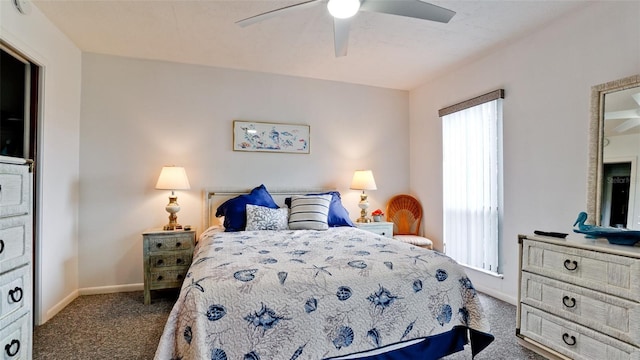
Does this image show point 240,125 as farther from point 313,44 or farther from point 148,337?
point 148,337

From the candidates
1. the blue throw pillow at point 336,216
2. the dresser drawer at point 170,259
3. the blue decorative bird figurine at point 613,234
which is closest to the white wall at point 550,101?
the blue decorative bird figurine at point 613,234

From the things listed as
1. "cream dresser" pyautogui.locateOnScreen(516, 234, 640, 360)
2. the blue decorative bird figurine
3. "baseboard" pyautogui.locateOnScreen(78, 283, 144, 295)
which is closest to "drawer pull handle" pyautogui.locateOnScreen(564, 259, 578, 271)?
"cream dresser" pyautogui.locateOnScreen(516, 234, 640, 360)

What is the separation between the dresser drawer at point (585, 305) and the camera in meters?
1.69

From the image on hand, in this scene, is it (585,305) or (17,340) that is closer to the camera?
(17,340)

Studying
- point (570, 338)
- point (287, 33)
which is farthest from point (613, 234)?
point (287, 33)

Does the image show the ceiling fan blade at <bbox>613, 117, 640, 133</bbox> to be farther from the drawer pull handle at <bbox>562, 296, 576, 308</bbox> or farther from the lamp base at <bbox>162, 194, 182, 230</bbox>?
the lamp base at <bbox>162, 194, 182, 230</bbox>

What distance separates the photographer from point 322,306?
161 centimetres

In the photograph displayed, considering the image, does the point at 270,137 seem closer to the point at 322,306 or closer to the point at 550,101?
the point at 322,306

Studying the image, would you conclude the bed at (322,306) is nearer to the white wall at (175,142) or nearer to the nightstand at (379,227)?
the nightstand at (379,227)

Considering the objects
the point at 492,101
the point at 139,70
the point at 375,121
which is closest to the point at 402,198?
the point at 375,121

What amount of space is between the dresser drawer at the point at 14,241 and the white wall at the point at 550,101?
3737mm

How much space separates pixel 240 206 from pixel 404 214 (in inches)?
94.5

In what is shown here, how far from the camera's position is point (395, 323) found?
5.72ft

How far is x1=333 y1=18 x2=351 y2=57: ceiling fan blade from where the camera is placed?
2.14 m
